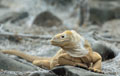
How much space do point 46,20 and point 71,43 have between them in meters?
8.16

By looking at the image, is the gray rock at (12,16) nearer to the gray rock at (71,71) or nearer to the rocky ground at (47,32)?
the rocky ground at (47,32)

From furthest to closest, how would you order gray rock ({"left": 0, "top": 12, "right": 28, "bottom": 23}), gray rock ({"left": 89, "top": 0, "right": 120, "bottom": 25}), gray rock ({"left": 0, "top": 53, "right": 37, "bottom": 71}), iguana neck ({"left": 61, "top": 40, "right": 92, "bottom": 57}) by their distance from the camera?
gray rock ({"left": 89, "top": 0, "right": 120, "bottom": 25}) → gray rock ({"left": 0, "top": 12, "right": 28, "bottom": 23}) → gray rock ({"left": 0, "top": 53, "right": 37, "bottom": 71}) → iguana neck ({"left": 61, "top": 40, "right": 92, "bottom": 57})

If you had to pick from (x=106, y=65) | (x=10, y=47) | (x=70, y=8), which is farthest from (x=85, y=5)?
(x=106, y=65)

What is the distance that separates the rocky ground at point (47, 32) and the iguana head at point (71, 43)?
0.21 meters

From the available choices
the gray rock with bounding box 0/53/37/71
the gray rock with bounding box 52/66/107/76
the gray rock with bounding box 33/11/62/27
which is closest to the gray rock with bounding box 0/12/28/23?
the gray rock with bounding box 33/11/62/27

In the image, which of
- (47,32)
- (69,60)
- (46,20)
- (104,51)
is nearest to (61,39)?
(69,60)

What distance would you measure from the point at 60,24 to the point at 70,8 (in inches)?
208

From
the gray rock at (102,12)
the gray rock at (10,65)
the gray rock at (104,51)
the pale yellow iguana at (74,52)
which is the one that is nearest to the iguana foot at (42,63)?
the gray rock at (10,65)

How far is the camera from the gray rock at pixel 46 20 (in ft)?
38.8

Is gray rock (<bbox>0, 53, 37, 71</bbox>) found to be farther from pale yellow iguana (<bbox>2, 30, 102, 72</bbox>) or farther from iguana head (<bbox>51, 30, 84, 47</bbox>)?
iguana head (<bbox>51, 30, 84, 47</bbox>)

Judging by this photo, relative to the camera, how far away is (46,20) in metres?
12.0

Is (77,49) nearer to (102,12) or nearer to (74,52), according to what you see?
(74,52)

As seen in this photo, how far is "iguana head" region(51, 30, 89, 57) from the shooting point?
385 cm

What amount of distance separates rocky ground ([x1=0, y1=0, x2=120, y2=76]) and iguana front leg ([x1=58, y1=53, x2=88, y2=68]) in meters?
0.14
